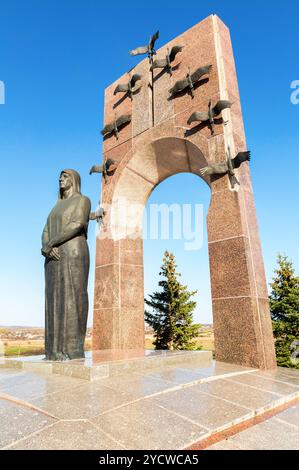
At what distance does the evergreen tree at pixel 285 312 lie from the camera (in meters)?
15.4

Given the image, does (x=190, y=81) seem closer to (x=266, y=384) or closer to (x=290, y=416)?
(x=266, y=384)

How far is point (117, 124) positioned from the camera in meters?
10.9

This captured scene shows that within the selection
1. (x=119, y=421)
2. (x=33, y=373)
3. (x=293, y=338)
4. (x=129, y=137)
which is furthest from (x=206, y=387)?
(x=293, y=338)

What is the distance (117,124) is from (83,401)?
944 centimetres

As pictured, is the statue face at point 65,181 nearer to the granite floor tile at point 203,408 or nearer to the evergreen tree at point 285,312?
Answer: the granite floor tile at point 203,408

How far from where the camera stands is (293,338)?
15922 millimetres

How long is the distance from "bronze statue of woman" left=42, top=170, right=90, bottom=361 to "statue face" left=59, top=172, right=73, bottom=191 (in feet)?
1.49

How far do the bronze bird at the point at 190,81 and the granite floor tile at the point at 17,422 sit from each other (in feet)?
28.5

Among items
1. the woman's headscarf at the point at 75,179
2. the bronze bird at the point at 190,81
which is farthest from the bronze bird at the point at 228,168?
the woman's headscarf at the point at 75,179

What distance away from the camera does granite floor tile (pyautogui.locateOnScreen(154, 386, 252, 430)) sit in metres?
2.87

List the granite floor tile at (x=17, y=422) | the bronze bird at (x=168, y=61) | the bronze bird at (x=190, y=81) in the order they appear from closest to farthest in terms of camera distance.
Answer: the granite floor tile at (x=17, y=422) < the bronze bird at (x=190, y=81) < the bronze bird at (x=168, y=61)

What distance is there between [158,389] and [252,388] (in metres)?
1.38

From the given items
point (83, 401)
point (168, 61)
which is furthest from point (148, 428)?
point (168, 61)

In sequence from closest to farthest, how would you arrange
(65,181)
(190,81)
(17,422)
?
(17,422) → (65,181) → (190,81)
